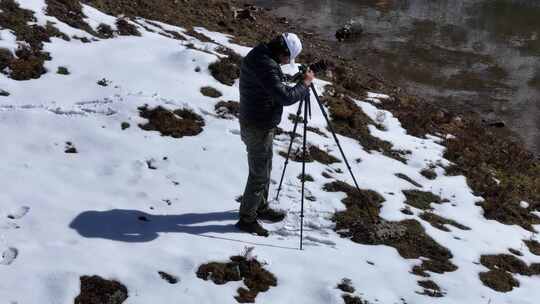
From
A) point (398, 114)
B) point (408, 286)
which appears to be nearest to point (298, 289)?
point (408, 286)

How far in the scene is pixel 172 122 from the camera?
13.5m

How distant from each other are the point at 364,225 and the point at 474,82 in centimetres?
1854

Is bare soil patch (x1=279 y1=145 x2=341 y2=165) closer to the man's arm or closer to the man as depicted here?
the man

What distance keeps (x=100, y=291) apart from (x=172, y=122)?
6.00 m

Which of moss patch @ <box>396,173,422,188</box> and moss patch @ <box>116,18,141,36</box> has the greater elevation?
moss patch @ <box>116,18,141,36</box>

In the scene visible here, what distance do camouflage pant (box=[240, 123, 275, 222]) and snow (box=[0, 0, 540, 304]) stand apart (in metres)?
0.58

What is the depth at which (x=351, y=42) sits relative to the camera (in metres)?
32.1

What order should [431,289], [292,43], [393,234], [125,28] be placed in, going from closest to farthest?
1. [292,43]
2. [431,289]
3. [393,234]
4. [125,28]

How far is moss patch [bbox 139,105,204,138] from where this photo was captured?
13133 millimetres

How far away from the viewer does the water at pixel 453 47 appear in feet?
84.6

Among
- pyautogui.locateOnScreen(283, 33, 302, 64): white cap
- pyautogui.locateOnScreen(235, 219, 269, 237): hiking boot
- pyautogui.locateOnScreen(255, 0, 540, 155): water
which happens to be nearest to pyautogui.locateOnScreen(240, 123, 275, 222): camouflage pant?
pyautogui.locateOnScreen(235, 219, 269, 237): hiking boot

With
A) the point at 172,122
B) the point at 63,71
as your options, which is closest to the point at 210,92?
the point at 172,122

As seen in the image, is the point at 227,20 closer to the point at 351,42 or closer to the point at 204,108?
the point at 351,42

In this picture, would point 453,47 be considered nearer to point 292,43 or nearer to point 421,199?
point 421,199
